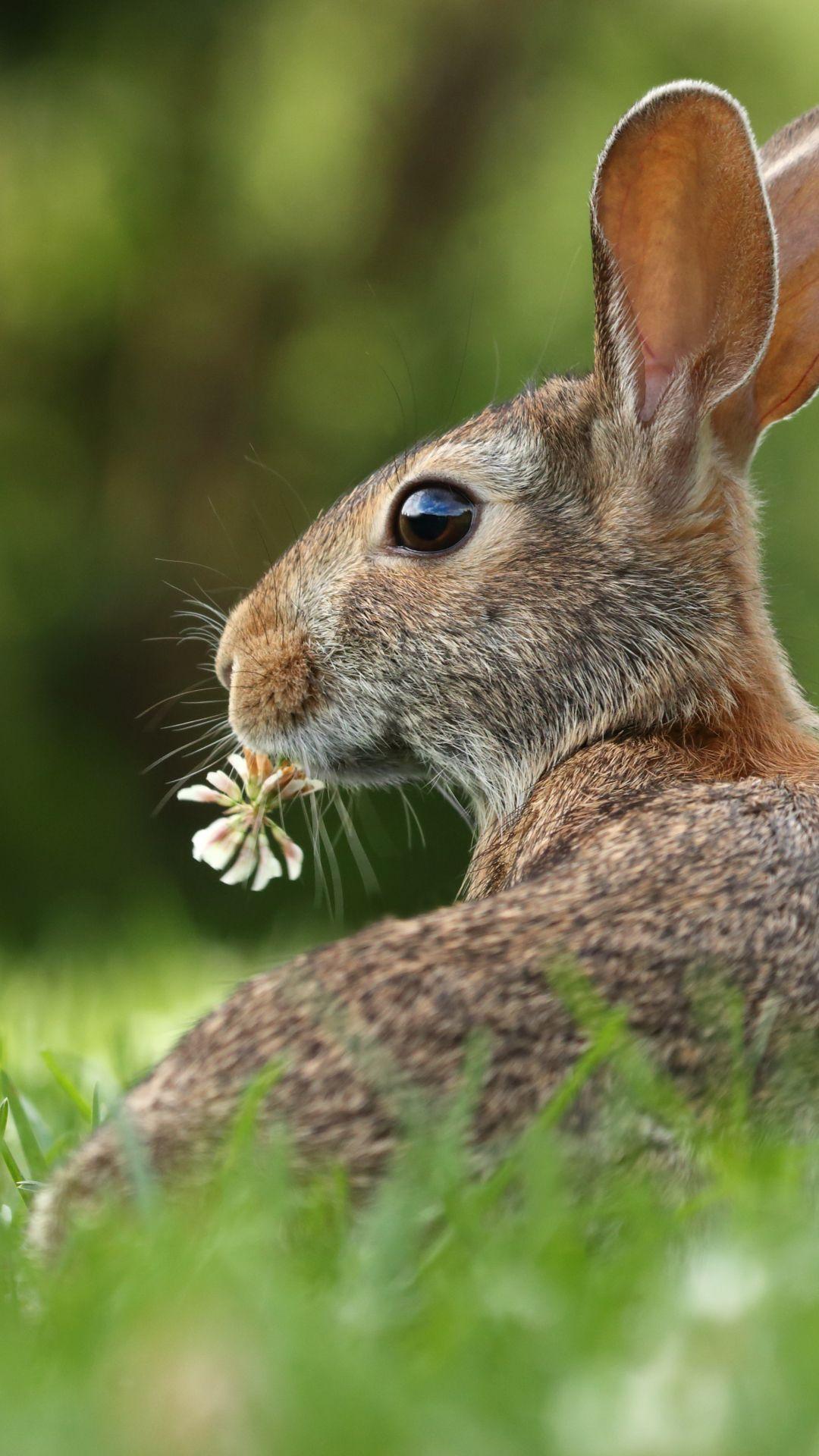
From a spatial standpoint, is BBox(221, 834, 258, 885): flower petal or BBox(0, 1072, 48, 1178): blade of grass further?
BBox(221, 834, 258, 885): flower petal

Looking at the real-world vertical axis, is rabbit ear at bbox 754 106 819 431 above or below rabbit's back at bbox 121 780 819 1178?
above

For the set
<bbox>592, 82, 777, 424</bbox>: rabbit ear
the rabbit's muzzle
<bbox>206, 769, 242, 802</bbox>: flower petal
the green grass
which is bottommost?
the green grass

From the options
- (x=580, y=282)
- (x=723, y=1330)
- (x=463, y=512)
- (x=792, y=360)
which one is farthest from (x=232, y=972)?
(x=723, y=1330)

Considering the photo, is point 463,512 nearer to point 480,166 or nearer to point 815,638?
point 815,638

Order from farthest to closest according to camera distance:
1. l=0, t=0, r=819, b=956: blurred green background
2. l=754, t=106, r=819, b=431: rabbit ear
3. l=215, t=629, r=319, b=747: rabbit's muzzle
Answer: l=0, t=0, r=819, b=956: blurred green background
l=754, t=106, r=819, b=431: rabbit ear
l=215, t=629, r=319, b=747: rabbit's muzzle

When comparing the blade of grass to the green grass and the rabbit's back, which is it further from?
the rabbit's back

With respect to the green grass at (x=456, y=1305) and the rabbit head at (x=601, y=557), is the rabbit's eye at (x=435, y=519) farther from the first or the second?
the green grass at (x=456, y=1305)

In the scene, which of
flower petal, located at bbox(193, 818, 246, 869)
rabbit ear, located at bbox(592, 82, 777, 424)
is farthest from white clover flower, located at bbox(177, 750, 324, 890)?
rabbit ear, located at bbox(592, 82, 777, 424)

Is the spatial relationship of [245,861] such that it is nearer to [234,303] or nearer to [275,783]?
[275,783]

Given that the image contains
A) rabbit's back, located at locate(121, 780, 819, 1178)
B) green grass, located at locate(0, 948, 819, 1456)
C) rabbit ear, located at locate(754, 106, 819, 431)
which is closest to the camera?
green grass, located at locate(0, 948, 819, 1456)
